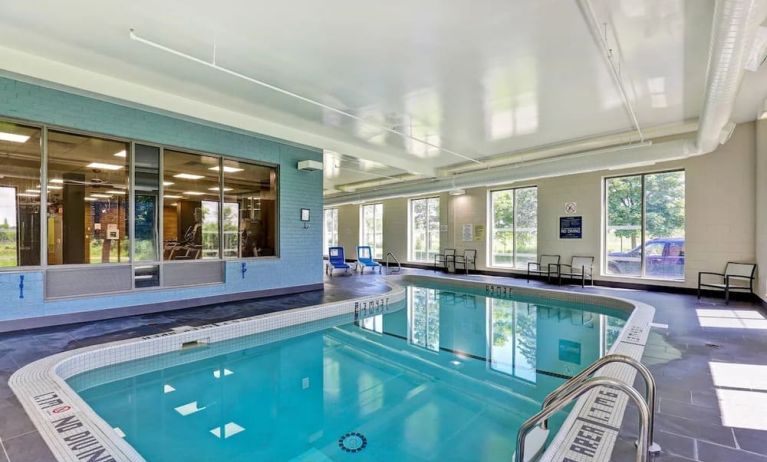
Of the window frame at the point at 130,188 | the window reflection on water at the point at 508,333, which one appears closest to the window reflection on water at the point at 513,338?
the window reflection on water at the point at 508,333

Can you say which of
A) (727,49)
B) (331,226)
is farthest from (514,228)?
(331,226)

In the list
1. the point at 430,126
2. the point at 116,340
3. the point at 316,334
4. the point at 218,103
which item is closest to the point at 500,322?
the point at 316,334

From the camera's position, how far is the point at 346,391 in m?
3.33

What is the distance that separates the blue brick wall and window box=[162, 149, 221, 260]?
1.02ft

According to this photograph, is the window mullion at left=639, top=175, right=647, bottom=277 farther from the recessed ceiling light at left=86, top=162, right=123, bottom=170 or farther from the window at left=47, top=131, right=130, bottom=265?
the recessed ceiling light at left=86, top=162, right=123, bottom=170

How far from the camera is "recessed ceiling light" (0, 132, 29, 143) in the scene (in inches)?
168

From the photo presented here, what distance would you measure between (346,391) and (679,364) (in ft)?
10.2

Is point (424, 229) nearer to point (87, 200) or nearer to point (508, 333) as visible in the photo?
point (508, 333)

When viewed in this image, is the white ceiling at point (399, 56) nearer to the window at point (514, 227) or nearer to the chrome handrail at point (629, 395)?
the chrome handrail at point (629, 395)

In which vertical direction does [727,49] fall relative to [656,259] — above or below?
above

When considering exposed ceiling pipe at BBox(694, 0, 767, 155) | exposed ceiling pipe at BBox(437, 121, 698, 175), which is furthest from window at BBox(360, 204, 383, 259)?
exposed ceiling pipe at BBox(694, 0, 767, 155)

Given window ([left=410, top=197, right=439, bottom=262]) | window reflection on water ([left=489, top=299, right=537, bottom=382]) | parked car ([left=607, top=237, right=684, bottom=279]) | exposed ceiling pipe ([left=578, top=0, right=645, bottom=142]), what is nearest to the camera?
exposed ceiling pipe ([left=578, top=0, right=645, bottom=142])

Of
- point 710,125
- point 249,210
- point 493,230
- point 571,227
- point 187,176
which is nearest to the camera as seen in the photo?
point 710,125

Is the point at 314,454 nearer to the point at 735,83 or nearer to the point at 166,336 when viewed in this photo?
the point at 166,336
